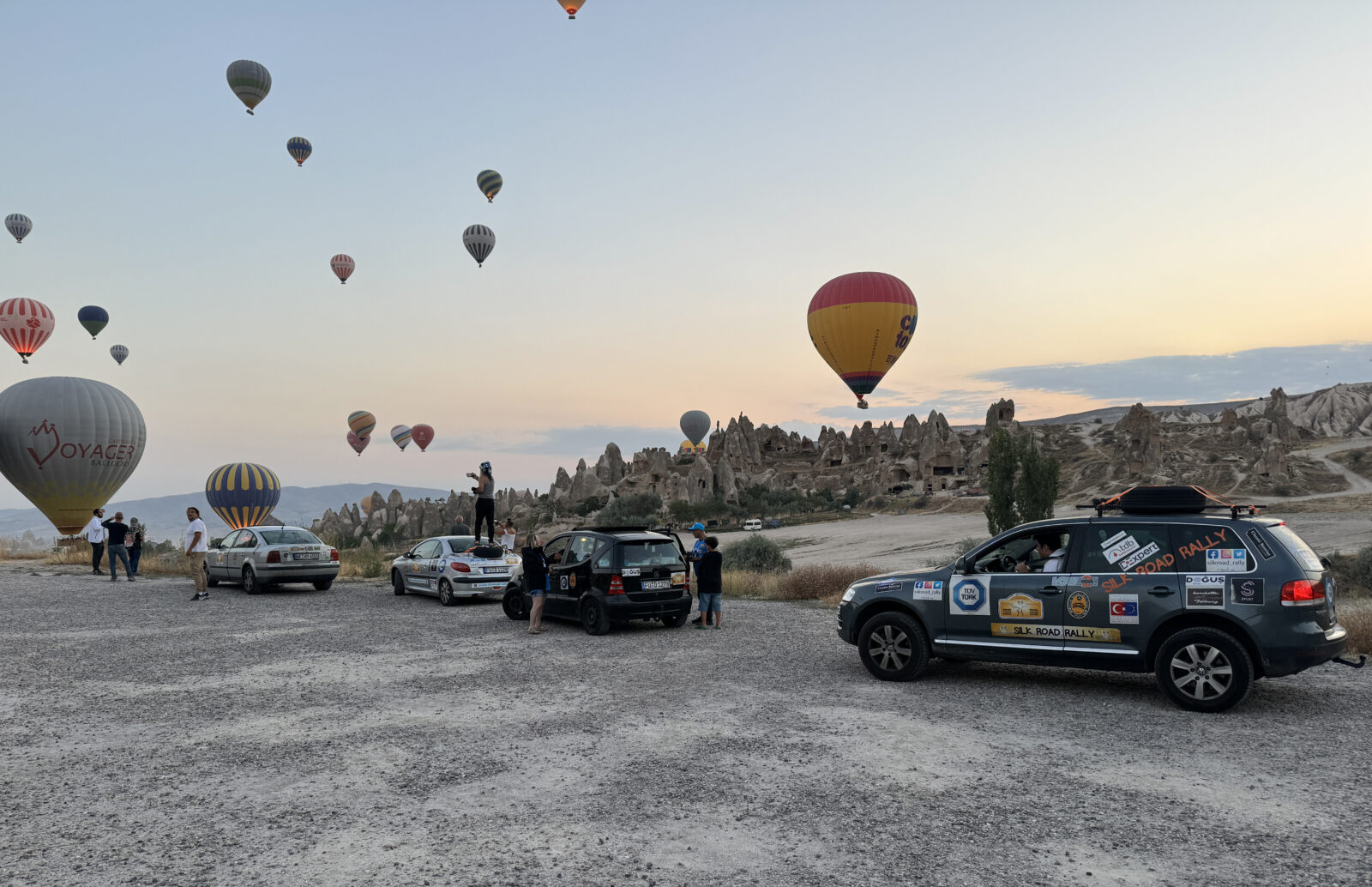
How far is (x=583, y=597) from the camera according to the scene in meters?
13.6

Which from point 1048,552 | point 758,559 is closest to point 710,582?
point 1048,552

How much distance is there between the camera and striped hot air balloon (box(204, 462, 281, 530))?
4659 cm

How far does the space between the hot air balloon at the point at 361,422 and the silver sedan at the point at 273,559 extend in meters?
73.1

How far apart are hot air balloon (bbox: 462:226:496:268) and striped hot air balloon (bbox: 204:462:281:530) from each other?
19.1 meters

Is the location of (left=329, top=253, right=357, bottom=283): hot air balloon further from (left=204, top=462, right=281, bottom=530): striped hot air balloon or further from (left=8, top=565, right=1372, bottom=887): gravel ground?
(left=8, top=565, right=1372, bottom=887): gravel ground

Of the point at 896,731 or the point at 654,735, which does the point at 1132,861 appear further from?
the point at 654,735

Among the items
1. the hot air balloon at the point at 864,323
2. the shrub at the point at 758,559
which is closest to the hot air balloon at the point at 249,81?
the hot air balloon at the point at 864,323

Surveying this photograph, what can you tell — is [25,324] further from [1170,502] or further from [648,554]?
[1170,502]

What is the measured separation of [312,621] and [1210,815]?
13.9 metres

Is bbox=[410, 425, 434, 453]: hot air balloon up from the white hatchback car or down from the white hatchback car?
up

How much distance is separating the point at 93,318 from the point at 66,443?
28423mm

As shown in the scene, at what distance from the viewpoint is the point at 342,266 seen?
6588 cm

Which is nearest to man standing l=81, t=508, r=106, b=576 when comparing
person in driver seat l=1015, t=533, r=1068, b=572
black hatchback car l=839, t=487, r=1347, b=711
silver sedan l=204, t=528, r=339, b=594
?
silver sedan l=204, t=528, r=339, b=594

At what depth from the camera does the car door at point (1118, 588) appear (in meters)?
8.25
